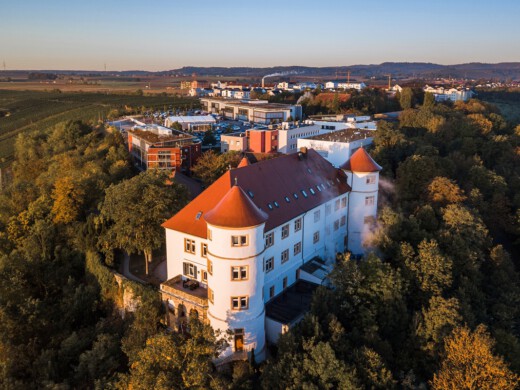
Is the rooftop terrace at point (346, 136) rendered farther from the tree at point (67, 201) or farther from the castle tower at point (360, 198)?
the tree at point (67, 201)

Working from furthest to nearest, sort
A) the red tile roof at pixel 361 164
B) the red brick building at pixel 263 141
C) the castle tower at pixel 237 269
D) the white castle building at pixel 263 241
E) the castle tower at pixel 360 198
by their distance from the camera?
the red brick building at pixel 263 141 < the castle tower at pixel 360 198 < the red tile roof at pixel 361 164 < the white castle building at pixel 263 241 < the castle tower at pixel 237 269

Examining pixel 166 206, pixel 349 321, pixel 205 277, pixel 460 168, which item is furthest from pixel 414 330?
pixel 460 168

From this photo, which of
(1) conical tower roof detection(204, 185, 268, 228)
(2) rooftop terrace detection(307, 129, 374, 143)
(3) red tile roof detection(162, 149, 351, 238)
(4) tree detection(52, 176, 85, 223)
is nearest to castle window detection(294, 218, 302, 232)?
(3) red tile roof detection(162, 149, 351, 238)

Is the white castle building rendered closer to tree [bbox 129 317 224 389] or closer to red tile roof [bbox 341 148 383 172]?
red tile roof [bbox 341 148 383 172]

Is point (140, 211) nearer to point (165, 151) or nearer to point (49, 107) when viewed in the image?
point (165, 151)

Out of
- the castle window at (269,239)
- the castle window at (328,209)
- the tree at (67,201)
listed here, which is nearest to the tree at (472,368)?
the castle window at (269,239)

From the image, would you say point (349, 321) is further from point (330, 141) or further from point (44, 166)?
point (44, 166)
